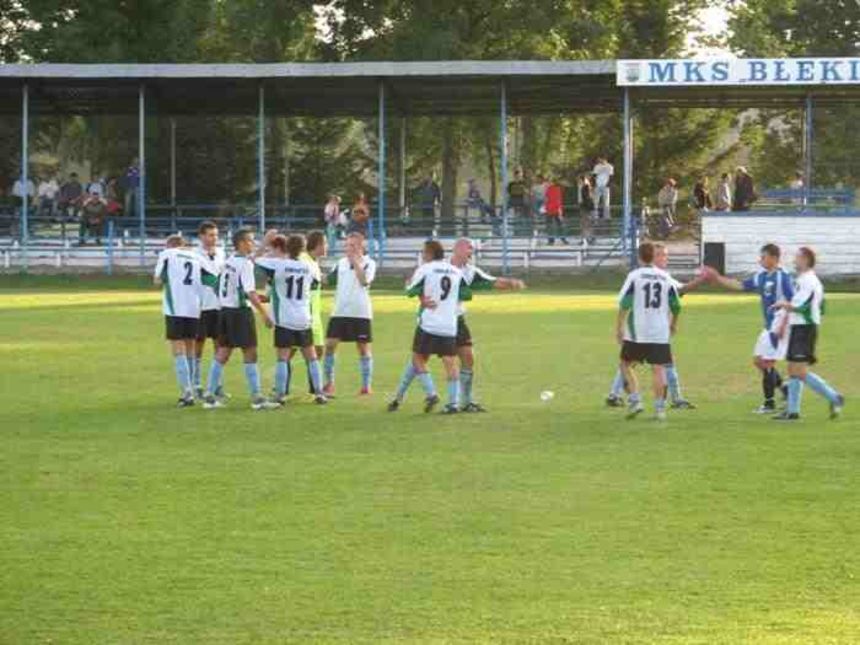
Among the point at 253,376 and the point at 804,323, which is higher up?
the point at 804,323

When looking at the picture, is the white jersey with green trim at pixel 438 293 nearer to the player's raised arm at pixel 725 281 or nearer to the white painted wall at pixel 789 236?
the player's raised arm at pixel 725 281

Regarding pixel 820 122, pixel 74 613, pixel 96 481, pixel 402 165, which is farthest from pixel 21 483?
pixel 820 122

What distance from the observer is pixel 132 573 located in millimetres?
9969

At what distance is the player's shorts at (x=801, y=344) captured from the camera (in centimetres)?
1658

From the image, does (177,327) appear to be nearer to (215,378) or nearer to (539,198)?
(215,378)

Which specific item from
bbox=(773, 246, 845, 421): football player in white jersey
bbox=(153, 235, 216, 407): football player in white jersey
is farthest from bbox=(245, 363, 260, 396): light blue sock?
bbox=(773, 246, 845, 421): football player in white jersey

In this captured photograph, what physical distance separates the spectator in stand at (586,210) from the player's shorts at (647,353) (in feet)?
92.1

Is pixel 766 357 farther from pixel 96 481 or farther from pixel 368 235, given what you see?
pixel 368 235

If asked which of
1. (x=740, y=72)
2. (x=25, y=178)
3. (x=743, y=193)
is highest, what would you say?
(x=740, y=72)

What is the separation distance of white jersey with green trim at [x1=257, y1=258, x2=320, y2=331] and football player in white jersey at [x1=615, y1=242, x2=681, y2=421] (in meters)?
3.20

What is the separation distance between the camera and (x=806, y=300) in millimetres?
16609

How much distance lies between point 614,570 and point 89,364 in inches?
521

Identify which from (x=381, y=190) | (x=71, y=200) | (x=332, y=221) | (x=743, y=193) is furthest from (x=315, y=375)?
(x=71, y=200)

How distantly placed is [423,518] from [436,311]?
18.7 ft
